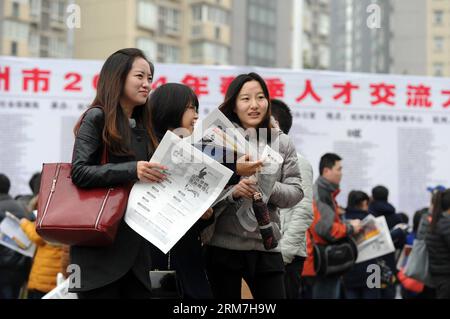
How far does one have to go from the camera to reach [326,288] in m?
7.22

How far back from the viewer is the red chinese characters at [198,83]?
8.45 meters

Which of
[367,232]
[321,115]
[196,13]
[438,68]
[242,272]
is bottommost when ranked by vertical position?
[367,232]

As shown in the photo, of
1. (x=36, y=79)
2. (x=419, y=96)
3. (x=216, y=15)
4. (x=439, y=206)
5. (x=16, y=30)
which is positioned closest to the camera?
(x=439, y=206)

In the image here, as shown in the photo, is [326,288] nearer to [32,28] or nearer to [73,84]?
[73,84]

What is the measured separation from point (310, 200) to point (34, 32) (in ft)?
124

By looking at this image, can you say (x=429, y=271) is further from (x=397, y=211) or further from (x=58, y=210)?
(x=58, y=210)

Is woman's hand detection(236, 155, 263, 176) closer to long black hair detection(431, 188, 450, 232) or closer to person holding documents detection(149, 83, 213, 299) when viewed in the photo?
person holding documents detection(149, 83, 213, 299)

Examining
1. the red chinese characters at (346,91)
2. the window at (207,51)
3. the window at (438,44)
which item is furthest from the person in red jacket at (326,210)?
the window at (438,44)

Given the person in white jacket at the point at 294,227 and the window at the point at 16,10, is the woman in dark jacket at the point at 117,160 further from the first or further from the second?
the window at the point at 16,10

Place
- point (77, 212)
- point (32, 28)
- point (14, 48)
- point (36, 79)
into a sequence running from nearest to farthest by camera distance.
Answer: point (77, 212) < point (36, 79) < point (14, 48) < point (32, 28)

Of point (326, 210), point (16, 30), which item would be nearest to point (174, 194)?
point (326, 210)

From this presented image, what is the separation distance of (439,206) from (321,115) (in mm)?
1872

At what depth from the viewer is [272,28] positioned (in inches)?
1930

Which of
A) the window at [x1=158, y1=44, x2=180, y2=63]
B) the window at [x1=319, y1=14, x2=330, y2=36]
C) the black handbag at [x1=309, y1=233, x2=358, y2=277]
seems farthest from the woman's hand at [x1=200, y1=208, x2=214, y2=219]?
the window at [x1=319, y1=14, x2=330, y2=36]
